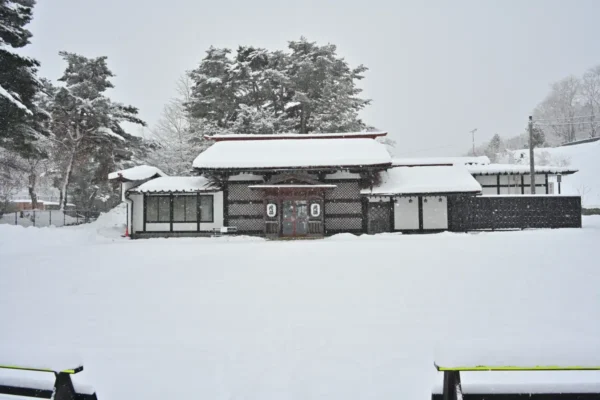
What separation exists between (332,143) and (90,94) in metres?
18.6

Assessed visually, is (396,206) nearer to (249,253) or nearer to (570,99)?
(249,253)

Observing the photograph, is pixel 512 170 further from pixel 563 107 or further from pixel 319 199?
pixel 563 107

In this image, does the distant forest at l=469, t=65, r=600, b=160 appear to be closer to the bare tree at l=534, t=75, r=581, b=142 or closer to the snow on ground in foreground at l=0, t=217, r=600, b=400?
the bare tree at l=534, t=75, r=581, b=142

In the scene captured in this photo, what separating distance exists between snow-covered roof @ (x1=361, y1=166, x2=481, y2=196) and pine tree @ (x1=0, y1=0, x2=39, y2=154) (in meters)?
16.6

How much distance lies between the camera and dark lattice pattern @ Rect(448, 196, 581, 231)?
18.0 metres

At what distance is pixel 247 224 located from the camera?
18688 millimetres

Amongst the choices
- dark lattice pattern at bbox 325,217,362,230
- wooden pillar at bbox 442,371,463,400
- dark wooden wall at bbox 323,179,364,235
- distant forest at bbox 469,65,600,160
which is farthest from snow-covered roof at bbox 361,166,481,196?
distant forest at bbox 469,65,600,160

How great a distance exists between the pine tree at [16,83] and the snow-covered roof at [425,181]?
16.6 m

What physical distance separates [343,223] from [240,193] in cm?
544

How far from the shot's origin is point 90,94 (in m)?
26.4

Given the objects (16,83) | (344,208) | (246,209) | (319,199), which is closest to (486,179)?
(344,208)

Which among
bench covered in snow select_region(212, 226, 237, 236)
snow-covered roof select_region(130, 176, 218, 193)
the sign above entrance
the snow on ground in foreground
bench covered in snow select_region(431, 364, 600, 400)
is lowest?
the snow on ground in foreground

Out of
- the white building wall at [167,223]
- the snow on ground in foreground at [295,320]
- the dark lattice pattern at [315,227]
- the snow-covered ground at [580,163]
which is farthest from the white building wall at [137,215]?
the snow-covered ground at [580,163]

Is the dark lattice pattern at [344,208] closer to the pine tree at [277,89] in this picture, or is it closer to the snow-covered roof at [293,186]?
the snow-covered roof at [293,186]
